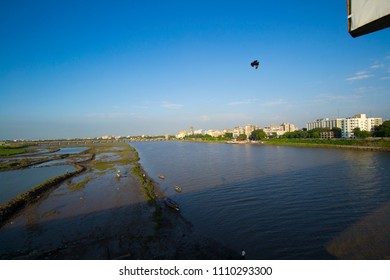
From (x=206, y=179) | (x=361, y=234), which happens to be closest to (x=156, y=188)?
(x=206, y=179)

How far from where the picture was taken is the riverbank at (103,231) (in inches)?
319

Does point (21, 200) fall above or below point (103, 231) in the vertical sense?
above

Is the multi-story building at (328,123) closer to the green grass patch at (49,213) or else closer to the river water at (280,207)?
the river water at (280,207)

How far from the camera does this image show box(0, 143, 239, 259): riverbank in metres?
8.10

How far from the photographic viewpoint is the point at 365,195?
14.2 meters

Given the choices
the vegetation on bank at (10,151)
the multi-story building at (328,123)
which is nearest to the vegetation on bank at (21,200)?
the vegetation on bank at (10,151)

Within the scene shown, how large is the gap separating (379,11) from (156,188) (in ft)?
59.6

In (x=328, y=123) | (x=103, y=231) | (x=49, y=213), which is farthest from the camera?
(x=328, y=123)

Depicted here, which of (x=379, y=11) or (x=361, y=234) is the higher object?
(x=379, y=11)

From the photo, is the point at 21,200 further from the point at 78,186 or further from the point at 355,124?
the point at 355,124

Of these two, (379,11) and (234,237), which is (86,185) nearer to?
(234,237)

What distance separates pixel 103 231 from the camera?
10117 mm

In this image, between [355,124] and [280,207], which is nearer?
[280,207]

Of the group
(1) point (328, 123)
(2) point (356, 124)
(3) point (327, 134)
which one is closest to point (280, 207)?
(3) point (327, 134)
